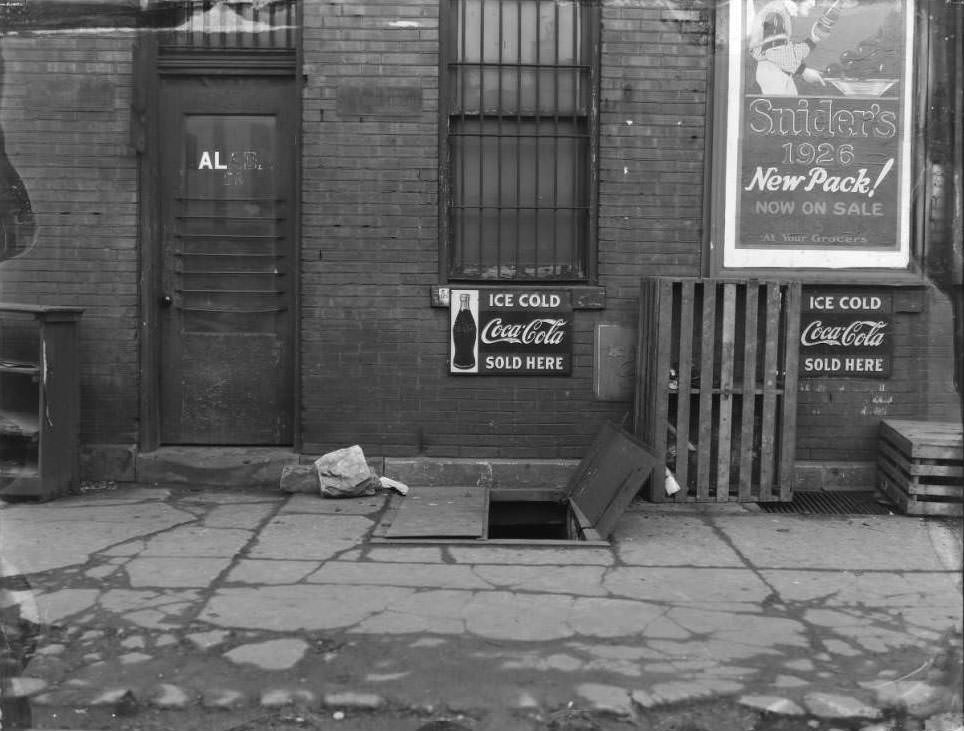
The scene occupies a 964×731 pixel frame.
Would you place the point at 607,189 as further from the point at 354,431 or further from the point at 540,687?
the point at 540,687

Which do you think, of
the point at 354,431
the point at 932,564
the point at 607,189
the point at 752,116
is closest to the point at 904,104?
the point at 752,116

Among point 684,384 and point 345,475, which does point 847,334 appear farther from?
point 345,475

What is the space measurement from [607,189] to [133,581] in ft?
13.4

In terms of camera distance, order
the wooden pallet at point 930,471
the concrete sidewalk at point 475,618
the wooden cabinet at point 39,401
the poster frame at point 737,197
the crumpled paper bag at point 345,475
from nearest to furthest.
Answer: the concrete sidewalk at point 475,618 < the wooden pallet at point 930,471 < the wooden cabinet at point 39,401 < the crumpled paper bag at point 345,475 < the poster frame at point 737,197

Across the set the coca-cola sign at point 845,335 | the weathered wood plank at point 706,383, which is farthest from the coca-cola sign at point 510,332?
the coca-cola sign at point 845,335

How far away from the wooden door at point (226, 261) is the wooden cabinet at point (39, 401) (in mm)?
737

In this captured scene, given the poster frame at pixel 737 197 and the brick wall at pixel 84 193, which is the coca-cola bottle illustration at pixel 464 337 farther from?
the brick wall at pixel 84 193

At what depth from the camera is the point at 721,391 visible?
6363 mm

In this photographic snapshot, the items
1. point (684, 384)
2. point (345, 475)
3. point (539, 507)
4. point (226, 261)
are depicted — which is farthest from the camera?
point (226, 261)

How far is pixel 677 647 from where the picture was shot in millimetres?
4008

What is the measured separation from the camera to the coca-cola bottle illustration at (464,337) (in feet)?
22.3

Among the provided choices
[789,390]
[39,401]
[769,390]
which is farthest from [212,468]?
[789,390]

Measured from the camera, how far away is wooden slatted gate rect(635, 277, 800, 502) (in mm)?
6332

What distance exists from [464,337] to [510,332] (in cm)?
34
